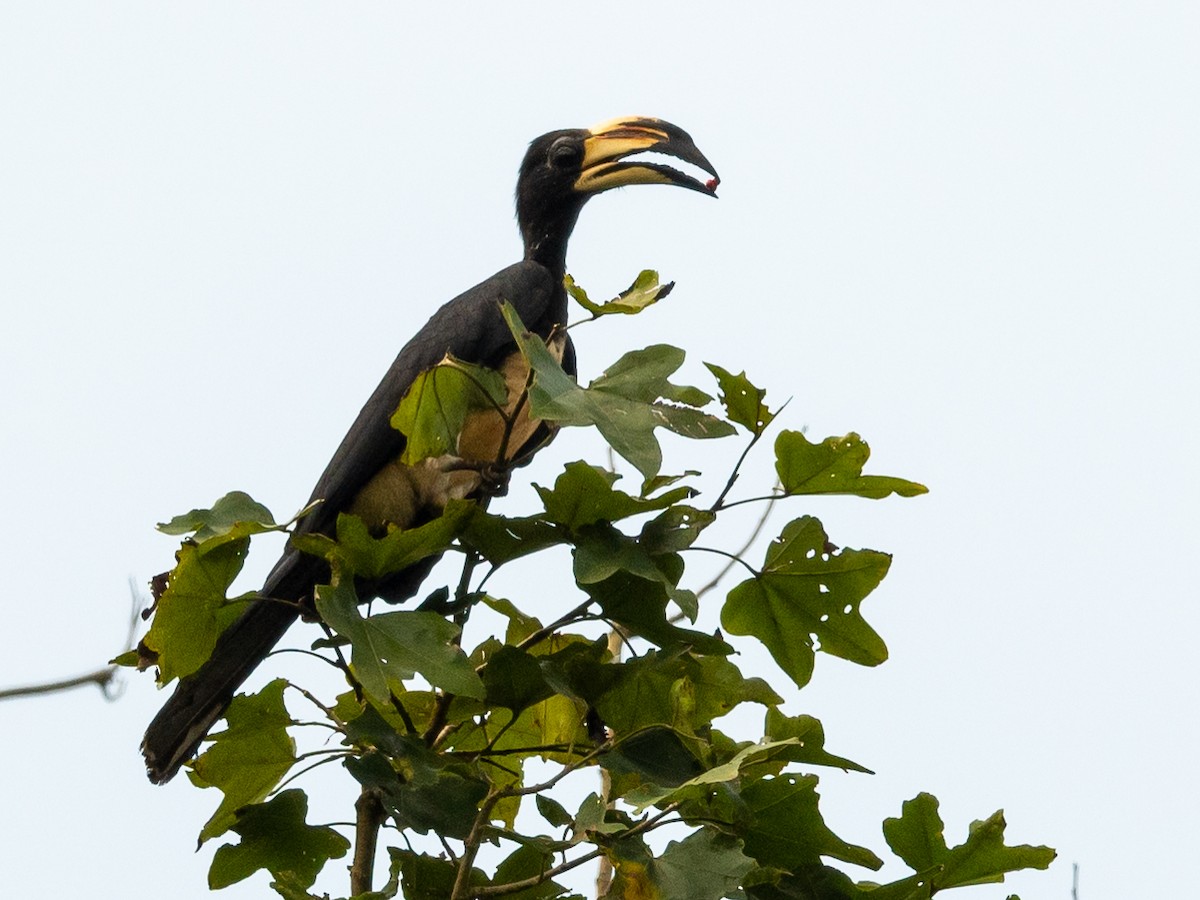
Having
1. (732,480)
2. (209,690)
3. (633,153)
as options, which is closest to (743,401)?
(732,480)

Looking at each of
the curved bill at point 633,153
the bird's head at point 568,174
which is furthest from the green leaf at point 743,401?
the bird's head at point 568,174

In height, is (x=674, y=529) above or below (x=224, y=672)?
below

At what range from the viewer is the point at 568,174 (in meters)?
4.82

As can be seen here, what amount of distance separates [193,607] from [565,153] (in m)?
2.78

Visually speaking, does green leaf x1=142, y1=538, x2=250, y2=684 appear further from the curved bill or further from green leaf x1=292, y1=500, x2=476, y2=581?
the curved bill

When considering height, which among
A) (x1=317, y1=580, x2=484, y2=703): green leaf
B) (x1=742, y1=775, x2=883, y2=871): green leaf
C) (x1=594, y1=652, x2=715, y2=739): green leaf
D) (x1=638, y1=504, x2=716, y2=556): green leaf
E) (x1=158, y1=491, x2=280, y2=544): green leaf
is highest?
(x1=158, y1=491, x2=280, y2=544): green leaf

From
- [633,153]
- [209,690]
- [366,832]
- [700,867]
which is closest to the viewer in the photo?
[700,867]

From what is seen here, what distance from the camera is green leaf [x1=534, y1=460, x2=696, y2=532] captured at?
2215 mm

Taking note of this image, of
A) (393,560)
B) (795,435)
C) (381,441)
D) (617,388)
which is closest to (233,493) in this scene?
(393,560)

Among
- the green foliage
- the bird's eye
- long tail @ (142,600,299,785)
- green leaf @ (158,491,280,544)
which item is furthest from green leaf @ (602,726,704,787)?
the bird's eye

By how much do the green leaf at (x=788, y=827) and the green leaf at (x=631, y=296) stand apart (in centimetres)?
72

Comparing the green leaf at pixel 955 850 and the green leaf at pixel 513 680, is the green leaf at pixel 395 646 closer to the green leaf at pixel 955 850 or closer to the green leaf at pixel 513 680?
the green leaf at pixel 513 680

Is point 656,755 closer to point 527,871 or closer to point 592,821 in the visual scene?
point 592,821

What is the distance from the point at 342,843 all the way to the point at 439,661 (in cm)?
53
